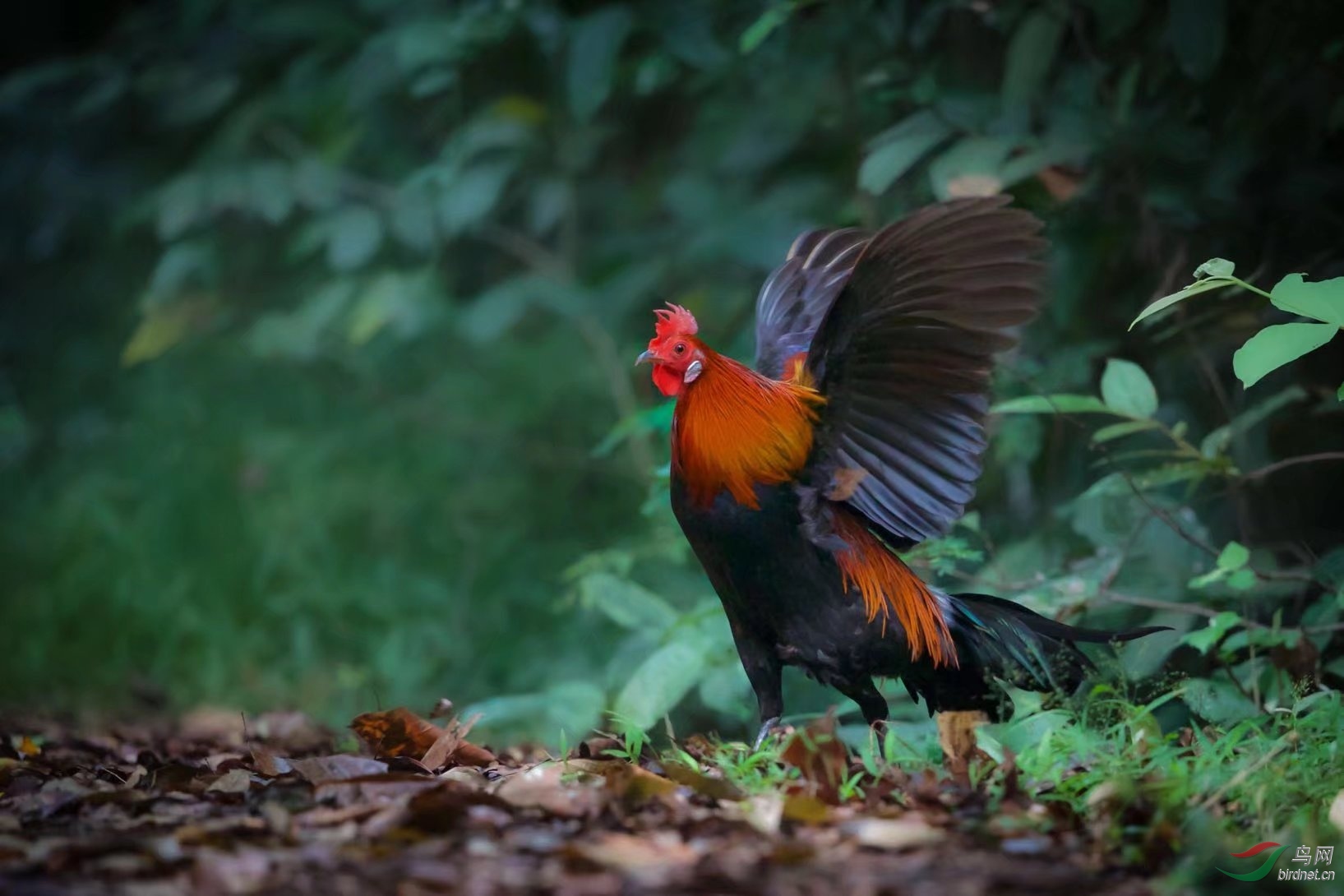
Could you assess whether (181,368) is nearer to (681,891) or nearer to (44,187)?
(44,187)

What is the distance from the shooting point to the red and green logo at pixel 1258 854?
5.69 feet

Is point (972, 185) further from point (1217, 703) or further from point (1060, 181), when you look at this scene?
point (1217, 703)

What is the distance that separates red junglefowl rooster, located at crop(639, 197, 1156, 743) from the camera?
102 inches

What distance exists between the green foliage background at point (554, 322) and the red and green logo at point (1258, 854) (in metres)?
0.89

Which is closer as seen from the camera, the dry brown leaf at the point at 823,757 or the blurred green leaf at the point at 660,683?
the dry brown leaf at the point at 823,757

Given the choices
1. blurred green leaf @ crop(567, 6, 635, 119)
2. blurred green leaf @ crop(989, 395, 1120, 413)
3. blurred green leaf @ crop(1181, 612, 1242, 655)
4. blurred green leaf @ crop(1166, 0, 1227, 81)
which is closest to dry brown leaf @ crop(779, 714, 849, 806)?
blurred green leaf @ crop(1181, 612, 1242, 655)

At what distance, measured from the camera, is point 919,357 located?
2.65 m

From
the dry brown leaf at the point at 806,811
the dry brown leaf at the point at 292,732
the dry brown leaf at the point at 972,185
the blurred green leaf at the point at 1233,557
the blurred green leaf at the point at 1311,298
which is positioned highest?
the dry brown leaf at the point at 972,185

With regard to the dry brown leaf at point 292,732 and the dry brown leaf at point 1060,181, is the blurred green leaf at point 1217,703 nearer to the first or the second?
the dry brown leaf at point 1060,181

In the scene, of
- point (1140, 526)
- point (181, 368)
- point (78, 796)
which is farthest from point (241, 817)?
point (181, 368)

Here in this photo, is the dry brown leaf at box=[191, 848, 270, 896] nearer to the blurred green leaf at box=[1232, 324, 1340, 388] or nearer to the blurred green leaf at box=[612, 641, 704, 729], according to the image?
the blurred green leaf at box=[612, 641, 704, 729]

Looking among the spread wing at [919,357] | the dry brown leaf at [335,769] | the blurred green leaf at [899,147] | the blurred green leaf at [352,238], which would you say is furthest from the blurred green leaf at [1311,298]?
the blurred green leaf at [352,238]

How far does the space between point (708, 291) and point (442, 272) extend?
1.43 metres

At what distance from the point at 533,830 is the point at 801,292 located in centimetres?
164
